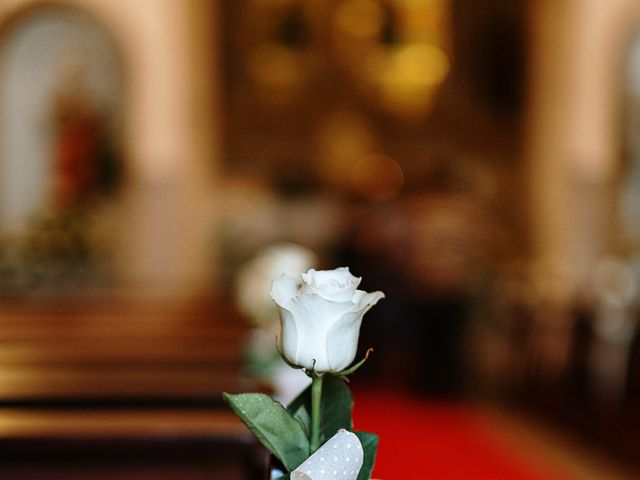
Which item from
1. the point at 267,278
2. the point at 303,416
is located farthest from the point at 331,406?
the point at 267,278

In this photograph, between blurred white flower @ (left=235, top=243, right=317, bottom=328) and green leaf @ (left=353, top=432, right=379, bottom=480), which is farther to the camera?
blurred white flower @ (left=235, top=243, right=317, bottom=328)

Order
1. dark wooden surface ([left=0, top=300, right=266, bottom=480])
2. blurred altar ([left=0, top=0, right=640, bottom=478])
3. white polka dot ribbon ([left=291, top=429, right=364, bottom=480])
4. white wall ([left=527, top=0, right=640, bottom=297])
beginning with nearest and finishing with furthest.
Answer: white polka dot ribbon ([left=291, top=429, right=364, bottom=480])
dark wooden surface ([left=0, top=300, right=266, bottom=480])
blurred altar ([left=0, top=0, right=640, bottom=478])
white wall ([left=527, top=0, right=640, bottom=297])

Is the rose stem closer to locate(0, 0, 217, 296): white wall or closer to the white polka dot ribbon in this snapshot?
the white polka dot ribbon

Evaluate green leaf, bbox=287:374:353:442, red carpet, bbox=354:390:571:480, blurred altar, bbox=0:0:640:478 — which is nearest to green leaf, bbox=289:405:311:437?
green leaf, bbox=287:374:353:442

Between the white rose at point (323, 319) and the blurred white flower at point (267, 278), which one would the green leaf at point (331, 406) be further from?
the blurred white flower at point (267, 278)

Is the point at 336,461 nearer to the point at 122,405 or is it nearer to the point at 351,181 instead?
the point at 122,405

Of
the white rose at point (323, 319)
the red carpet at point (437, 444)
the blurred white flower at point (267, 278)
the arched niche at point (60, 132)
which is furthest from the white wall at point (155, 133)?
the white rose at point (323, 319)

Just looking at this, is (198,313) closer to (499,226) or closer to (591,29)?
(591,29)
